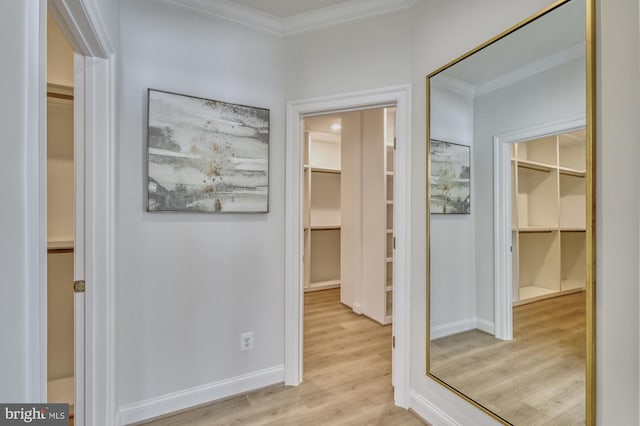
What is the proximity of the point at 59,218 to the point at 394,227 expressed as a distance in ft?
7.22

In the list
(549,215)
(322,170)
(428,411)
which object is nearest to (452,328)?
(428,411)

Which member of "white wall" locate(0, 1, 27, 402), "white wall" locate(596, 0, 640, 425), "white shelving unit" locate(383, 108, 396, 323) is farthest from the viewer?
"white shelving unit" locate(383, 108, 396, 323)

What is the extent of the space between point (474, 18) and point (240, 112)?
1.50 m

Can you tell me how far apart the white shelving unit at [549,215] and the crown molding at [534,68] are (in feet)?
0.98

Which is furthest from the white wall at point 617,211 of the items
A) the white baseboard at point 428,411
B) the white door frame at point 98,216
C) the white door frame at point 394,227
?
the white door frame at point 98,216

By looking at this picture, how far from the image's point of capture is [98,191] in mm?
1543

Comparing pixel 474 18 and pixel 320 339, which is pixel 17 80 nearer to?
pixel 474 18

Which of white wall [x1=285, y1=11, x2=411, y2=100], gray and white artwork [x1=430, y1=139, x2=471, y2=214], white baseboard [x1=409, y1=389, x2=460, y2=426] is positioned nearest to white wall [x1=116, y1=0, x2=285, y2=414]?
white wall [x1=285, y1=11, x2=411, y2=100]

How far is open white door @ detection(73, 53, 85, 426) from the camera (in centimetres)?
150

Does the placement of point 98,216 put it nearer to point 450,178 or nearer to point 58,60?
point 58,60

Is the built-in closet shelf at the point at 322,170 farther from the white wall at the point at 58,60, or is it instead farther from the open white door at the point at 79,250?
the open white door at the point at 79,250

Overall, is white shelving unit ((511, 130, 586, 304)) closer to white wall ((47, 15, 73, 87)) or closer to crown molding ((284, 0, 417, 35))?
crown molding ((284, 0, 417, 35))

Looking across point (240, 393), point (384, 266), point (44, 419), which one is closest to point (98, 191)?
point (44, 419)

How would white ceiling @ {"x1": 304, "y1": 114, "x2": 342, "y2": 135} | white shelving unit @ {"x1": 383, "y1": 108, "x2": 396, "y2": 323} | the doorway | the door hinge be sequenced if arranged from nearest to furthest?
the door hinge, the doorway, white shelving unit @ {"x1": 383, "y1": 108, "x2": 396, "y2": 323}, white ceiling @ {"x1": 304, "y1": 114, "x2": 342, "y2": 135}
